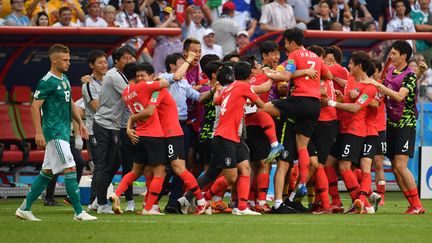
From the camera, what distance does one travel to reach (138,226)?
13609mm

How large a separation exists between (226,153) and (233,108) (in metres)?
0.60

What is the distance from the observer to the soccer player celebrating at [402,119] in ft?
53.7

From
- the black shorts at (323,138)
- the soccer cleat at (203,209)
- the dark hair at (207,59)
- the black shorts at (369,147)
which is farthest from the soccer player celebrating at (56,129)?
the black shorts at (369,147)

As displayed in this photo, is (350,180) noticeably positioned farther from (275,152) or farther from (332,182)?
(275,152)

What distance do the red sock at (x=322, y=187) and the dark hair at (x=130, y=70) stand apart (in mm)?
2854

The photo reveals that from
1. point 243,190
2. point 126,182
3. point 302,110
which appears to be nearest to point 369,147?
point 302,110

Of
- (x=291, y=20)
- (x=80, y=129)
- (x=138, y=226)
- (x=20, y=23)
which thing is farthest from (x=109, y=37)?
(x=138, y=226)

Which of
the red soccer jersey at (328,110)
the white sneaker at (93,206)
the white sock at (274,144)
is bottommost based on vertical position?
the white sneaker at (93,206)

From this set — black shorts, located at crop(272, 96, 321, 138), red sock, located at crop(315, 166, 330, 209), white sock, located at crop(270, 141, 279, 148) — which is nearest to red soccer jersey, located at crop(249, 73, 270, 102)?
black shorts, located at crop(272, 96, 321, 138)

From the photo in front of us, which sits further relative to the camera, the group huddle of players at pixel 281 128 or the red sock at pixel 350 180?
the red sock at pixel 350 180

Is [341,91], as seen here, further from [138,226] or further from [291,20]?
[291,20]

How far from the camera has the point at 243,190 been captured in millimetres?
15547

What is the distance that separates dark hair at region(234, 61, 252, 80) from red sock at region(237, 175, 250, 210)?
4.34 feet

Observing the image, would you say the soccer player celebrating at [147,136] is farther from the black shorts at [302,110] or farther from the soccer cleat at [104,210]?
the black shorts at [302,110]
